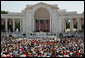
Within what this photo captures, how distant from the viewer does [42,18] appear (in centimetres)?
5747

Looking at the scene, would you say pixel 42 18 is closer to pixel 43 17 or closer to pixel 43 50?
pixel 43 17

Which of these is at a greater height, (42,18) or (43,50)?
(42,18)

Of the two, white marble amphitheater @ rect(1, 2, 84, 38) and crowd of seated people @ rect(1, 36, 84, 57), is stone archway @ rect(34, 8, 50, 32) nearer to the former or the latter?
white marble amphitheater @ rect(1, 2, 84, 38)

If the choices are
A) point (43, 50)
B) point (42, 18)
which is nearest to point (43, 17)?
point (42, 18)

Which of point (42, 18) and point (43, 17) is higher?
point (43, 17)

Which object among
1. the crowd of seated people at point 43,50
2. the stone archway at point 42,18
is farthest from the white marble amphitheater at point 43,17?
the crowd of seated people at point 43,50

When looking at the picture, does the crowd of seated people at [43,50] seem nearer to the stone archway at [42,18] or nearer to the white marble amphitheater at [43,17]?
the white marble amphitheater at [43,17]

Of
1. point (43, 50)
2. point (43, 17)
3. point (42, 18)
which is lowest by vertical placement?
point (43, 50)

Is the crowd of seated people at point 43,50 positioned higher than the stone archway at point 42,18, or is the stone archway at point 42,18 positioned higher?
the stone archway at point 42,18

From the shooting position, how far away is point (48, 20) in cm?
5819

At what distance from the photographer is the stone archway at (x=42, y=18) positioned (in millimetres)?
56719

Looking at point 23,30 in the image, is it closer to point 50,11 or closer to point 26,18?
point 26,18

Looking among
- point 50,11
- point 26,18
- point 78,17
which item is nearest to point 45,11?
point 50,11

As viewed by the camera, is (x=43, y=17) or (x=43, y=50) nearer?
(x=43, y=50)
